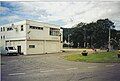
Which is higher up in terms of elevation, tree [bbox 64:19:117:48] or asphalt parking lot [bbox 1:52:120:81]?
tree [bbox 64:19:117:48]

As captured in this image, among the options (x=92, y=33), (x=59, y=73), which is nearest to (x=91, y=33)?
(x=92, y=33)

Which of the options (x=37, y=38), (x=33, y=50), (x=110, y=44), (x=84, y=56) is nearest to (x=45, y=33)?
(x=37, y=38)

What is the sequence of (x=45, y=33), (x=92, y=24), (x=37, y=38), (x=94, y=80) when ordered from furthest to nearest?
(x=45, y=33)
(x=37, y=38)
(x=92, y=24)
(x=94, y=80)

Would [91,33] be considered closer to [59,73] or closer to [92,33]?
[92,33]

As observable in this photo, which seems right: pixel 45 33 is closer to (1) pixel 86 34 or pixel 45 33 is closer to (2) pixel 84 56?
(2) pixel 84 56

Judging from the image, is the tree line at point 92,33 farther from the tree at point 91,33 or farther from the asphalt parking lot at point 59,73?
the asphalt parking lot at point 59,73

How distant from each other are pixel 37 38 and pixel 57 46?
2724 mm

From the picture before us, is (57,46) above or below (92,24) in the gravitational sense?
below

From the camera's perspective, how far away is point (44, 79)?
6715 mm

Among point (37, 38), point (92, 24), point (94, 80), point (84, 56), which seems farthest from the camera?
point (37, 38)

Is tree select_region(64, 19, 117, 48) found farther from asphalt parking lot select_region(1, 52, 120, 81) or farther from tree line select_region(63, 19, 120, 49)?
asphalt parking lot select_region(1, 52, 120, 81)

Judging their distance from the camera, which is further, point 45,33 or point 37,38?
point 45,33

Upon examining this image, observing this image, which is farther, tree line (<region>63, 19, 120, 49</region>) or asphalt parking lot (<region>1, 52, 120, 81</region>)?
tree line (<region>63, 19, 120, 49</region>)

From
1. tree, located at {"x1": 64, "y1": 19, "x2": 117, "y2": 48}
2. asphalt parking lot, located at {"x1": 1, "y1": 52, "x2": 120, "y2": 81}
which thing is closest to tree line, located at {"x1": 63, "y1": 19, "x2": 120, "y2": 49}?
tree, located at {"x1": 64, "y1": 19, "x2": 117, "y2": 48}
